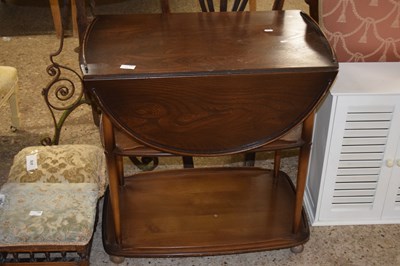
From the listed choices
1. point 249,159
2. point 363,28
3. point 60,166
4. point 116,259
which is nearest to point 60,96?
point 60,166

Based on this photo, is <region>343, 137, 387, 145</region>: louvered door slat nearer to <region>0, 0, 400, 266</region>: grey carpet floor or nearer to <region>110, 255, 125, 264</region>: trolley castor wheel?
<region>0, 0, 400, 266</region>: grey carpet floor

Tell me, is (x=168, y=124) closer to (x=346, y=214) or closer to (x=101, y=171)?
(x=101, y=171)

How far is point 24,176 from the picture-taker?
1959mm

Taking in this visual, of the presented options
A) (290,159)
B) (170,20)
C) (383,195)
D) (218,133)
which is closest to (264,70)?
(218,133)

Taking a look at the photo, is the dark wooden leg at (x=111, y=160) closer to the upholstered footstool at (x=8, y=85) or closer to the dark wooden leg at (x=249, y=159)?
the dark wooden leg at (x=249, y=159)

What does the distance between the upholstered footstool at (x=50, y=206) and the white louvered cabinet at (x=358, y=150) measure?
0.86m

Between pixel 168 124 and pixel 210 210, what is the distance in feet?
1.87

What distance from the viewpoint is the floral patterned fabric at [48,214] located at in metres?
1.69

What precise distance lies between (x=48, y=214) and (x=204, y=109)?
25.8 inches

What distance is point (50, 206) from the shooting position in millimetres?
1781

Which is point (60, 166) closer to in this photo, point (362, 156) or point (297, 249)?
point (297, 249)

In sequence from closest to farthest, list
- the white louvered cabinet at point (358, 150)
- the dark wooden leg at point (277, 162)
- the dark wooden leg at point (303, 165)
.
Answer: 1. the dark wooden leg at point (303, 165)
2. the white louvered cabinet at point (358, 150)
3. the dark wooden leg at point (277, 162)

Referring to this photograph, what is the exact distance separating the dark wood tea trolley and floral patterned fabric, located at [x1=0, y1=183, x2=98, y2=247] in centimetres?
13

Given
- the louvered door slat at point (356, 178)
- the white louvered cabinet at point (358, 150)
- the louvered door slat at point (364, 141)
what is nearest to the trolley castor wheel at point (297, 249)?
the white louvered cabinet at point (358, 150)
